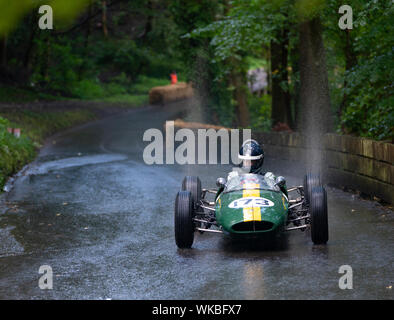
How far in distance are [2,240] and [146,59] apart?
44.6m

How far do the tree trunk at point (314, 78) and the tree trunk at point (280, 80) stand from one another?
4584 mm

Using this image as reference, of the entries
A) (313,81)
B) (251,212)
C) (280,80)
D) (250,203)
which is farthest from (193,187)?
(280,80)

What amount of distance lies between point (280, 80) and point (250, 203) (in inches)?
644

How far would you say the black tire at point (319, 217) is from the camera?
358 inches

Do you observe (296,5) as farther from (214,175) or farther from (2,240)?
(2,240)

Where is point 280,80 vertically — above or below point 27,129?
above

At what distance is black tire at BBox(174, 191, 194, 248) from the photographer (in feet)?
30.3

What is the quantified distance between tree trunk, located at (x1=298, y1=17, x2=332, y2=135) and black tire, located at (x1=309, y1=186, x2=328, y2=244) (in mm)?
9970

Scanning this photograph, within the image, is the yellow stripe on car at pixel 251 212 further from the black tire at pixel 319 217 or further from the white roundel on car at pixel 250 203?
the black tire at pixel 319 217

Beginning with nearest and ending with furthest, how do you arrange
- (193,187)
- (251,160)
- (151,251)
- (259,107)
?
(151,251) → (251,160) → (193,187) → (259,107)

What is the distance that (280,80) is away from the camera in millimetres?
24812

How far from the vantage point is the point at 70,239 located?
419 inches

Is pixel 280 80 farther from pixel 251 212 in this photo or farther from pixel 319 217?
pixel 251 212
